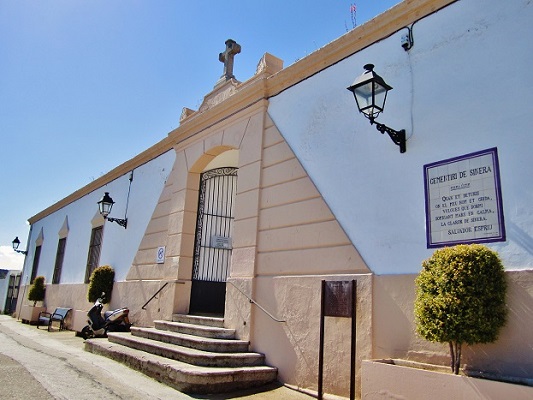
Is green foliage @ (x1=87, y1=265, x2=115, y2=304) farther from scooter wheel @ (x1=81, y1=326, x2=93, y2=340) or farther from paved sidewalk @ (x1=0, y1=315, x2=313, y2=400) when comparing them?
paved sidewalk @ (x1=0, y1=315, x2=313, y2=400)

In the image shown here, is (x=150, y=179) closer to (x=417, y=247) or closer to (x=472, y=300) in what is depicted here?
(x=417, y=247)

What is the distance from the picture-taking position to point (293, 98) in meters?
6.92

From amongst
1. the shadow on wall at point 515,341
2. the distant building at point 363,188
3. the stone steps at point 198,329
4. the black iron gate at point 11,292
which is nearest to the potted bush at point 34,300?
the black iron gate at point 11,292

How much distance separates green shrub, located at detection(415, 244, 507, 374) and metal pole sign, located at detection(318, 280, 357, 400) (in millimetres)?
964

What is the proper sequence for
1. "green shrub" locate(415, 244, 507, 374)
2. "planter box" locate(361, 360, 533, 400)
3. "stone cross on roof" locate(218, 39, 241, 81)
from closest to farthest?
1. "planter box" locate(361, 360, 533, 400)
2. "green shrub" locate(415, 244, 507, 374)
3. "stone cross on roof" locate(218, 39, 241, 81)

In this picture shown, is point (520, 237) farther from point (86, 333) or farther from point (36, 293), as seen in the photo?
point (36, 293)

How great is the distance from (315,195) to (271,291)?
150 centimetres

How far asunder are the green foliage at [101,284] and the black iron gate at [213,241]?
10.6 feet

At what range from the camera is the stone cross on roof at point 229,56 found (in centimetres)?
909

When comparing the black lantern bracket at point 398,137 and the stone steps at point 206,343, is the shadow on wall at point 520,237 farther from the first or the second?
the stone steps at point 206,343

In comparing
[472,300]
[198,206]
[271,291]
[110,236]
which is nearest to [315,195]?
[271,291]

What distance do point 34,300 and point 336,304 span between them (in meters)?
14.2

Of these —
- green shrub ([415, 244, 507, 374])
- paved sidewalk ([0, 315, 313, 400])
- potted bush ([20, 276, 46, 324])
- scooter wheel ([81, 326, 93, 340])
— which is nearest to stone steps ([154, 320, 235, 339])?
paved sidewalk ([0, 315, 313, 400])

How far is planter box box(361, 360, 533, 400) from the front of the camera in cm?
347
